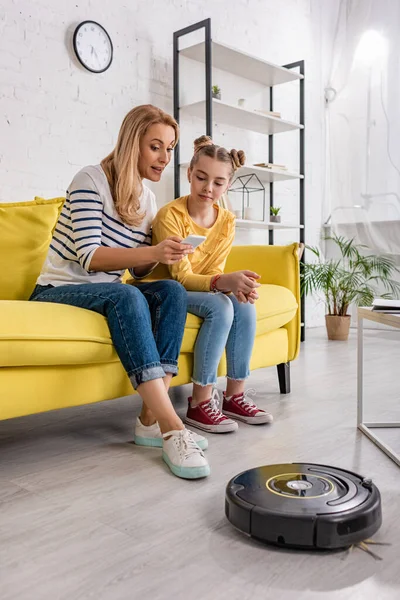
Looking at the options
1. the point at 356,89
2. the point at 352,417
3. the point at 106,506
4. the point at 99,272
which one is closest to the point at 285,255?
the point at 352,417

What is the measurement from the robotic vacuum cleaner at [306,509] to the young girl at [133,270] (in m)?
0.30

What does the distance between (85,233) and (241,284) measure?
19.2 inches

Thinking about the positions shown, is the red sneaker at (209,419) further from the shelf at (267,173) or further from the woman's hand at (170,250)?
the shelf at (267,173)

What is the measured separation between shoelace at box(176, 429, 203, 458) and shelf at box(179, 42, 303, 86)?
2629mm

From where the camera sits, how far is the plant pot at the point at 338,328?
156 inches

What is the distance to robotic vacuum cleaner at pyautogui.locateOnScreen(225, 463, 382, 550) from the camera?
3.20ft

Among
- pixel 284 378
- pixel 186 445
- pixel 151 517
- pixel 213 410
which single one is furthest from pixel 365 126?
pixel 151 517

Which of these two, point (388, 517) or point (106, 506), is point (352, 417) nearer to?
point (388, 517)

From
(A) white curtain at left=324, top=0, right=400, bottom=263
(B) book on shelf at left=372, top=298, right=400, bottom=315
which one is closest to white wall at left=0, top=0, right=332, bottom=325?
(A) white curtain at left=324, top=0, right=400, bottom=263

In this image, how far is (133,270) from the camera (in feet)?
6.14

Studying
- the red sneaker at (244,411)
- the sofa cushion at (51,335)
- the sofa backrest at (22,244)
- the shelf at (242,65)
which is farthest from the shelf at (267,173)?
the sofa cushion at (51,335)

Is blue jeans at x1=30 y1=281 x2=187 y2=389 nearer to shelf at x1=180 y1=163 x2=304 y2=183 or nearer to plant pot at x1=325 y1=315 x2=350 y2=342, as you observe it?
shelf at x1=180 y1=163 x2=304 y2=183

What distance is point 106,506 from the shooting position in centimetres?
121

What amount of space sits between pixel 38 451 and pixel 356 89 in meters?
3.91
